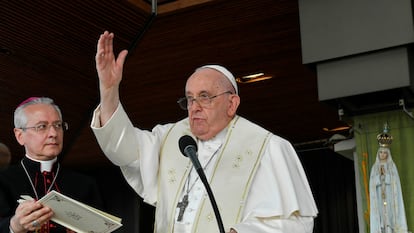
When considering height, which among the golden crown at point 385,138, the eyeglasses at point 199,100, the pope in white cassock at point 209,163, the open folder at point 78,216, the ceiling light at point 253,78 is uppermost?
the ceiling light at point 253,78

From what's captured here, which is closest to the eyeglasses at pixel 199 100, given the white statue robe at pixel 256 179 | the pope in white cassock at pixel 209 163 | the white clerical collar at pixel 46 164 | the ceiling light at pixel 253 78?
the pope in white cassock at pixel 209 163

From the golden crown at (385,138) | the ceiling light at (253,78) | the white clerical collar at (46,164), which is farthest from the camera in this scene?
the ceiling light at (253,78)

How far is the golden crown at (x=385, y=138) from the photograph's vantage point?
5977mm

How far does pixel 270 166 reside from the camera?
354 cm

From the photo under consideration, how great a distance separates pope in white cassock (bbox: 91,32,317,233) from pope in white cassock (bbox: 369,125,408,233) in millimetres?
2431

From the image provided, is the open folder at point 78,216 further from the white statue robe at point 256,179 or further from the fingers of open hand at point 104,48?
the fingers of open hand at point 104,48

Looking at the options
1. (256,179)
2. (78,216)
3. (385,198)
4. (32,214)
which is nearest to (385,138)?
(385,198)

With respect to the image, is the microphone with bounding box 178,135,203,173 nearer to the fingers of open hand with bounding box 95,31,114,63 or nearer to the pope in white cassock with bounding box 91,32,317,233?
the pope in white cassock with bounding box 91,32,317,233

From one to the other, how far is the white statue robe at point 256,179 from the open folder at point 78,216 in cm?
41

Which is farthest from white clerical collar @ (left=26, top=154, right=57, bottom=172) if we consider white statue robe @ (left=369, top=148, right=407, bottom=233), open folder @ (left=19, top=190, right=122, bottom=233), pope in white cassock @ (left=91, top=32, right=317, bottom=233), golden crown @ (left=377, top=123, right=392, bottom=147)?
golden crown @ (left=377, top=123, right=392, bottom=147)

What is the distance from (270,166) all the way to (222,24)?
331 cm

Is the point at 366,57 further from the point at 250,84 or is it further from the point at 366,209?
the point at 250,84

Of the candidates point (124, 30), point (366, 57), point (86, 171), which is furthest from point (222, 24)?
point (86, 171)

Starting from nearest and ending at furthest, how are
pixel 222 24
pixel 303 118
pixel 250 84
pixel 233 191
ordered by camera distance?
1. pixel 233 191
2. pixel 222 24
3. pixel 250 84
4. pixel 303 118
